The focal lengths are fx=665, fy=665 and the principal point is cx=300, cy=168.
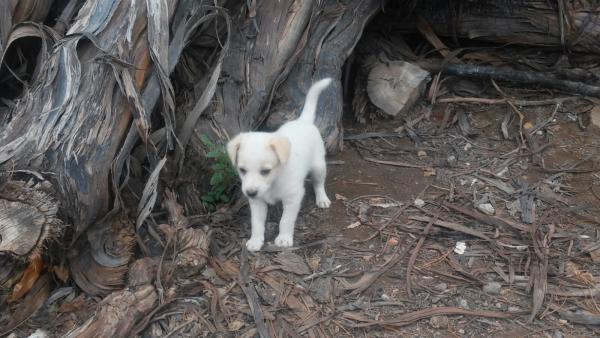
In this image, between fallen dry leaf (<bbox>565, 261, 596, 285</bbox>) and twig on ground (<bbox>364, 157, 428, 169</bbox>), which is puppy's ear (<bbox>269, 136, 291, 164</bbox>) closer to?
twig on ground (<bbox>364, 157, 428, 169</bbox>)

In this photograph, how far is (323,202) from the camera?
537 centimetres

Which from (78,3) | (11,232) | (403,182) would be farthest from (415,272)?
(78,3)

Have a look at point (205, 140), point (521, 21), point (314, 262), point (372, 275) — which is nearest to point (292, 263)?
point (314, 262)

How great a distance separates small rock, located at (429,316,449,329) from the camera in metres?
4.11

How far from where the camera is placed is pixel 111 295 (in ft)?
13.6

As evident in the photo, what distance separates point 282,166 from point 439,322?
147cm

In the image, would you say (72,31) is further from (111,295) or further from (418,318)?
(418,318)

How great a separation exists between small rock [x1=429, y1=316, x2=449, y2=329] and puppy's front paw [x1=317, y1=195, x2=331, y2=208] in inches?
58.4

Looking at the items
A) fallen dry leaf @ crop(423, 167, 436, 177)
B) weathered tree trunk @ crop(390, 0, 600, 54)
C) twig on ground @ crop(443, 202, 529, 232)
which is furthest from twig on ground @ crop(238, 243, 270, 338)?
weathered tree trunk @ crop(390, 0, 600, 54)

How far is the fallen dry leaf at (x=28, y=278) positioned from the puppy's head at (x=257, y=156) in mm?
1397

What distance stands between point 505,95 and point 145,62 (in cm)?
386

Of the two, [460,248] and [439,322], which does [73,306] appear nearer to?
[439,322]

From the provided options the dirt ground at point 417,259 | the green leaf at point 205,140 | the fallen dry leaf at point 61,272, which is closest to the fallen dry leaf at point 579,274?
the dirt ground at point 417,259

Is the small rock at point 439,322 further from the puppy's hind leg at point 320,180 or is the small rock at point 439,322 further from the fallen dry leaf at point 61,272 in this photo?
the fallen dry leaf at point 61,272
